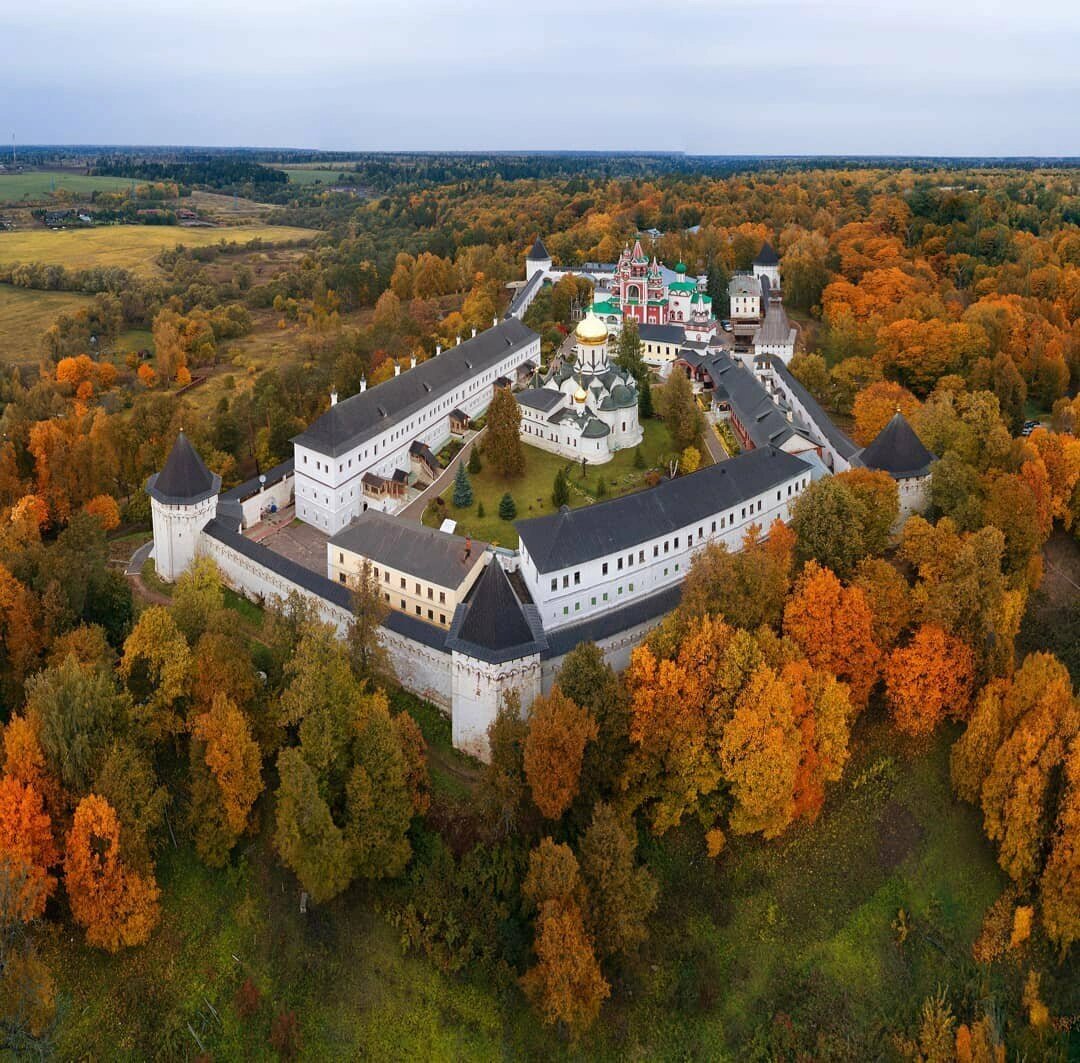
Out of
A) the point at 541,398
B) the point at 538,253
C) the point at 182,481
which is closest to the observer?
the point at 182,481

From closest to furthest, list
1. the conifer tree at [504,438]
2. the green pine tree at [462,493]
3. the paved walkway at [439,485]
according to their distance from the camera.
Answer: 1. the green pine tree at [462,493]
2. the paved walkway at [439,485]
3. the conifer tree at [504,438]

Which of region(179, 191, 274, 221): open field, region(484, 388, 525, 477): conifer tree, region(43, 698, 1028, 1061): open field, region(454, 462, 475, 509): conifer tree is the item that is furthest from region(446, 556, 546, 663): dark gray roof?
region(179, 191, 274, 221): open field

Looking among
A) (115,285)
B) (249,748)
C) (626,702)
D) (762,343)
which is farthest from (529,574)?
(115,285)

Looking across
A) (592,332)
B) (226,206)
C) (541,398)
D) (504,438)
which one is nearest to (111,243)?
(226,206)

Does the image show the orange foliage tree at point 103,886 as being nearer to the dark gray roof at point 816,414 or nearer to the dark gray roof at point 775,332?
the dark gray roof at point 816,414

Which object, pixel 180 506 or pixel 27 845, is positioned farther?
pixel 180 506

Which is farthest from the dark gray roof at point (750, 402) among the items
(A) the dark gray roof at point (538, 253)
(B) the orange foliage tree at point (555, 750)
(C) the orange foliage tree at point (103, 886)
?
(A) the dark gray roof at point (538, 253)

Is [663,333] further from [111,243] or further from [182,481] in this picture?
[111,243]

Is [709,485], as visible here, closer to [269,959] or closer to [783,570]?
[783,570]
